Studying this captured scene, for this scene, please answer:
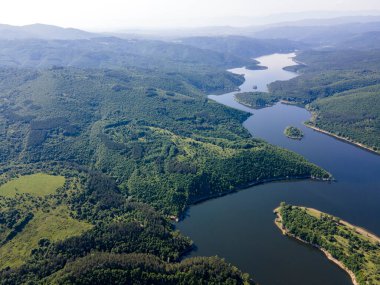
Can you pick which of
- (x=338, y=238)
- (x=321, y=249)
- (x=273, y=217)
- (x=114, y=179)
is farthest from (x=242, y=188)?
(x=114, y=179)

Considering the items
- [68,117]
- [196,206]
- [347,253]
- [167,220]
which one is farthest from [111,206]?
[68,117]

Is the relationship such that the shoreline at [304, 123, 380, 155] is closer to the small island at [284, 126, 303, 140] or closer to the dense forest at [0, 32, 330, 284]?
the small island at [284, 126, 303, 140]

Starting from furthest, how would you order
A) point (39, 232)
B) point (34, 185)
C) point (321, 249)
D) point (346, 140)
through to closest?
point (346, 140) → point (34, 185) → point (39, 232) → point (321, 249)

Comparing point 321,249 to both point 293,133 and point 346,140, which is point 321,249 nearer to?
point 293,133

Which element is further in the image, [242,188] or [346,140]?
[346,140]

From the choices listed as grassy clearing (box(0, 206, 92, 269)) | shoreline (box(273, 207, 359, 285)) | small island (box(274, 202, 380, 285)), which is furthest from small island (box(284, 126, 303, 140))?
grassy clearing (box(0, 206, 92, 269))

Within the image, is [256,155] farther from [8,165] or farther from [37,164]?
[8,165]

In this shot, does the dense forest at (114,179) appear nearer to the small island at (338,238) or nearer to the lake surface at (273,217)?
the lake surface at (273,217)
